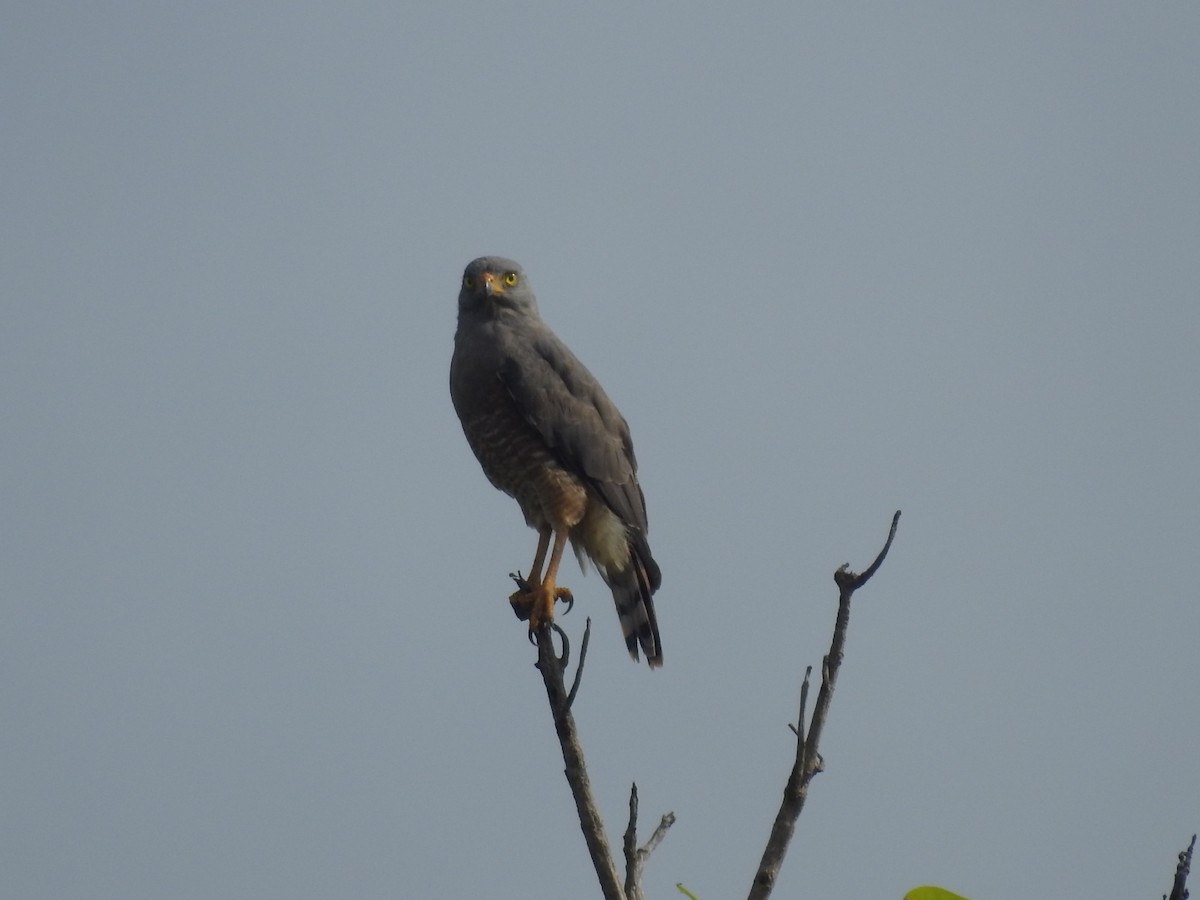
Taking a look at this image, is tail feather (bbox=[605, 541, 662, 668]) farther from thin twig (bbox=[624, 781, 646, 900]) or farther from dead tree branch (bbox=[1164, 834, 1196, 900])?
dead tree branch (bbox=[1164, 834, 1196, 900])

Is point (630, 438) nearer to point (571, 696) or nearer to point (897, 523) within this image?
point (571, 696)

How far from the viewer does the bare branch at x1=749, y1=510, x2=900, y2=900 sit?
13.7ft

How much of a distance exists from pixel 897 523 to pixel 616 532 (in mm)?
3576

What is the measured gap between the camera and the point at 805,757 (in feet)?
14.0

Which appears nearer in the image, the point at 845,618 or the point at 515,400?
the point at 845,618

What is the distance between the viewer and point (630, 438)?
7.88 metres

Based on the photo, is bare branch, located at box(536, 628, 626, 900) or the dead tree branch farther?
bare branch, located at box(536, 628, 626, 900)

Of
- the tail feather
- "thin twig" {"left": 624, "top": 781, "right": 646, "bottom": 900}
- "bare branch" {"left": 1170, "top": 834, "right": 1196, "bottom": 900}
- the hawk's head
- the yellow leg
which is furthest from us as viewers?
the hawk's head

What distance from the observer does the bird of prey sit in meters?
7.53

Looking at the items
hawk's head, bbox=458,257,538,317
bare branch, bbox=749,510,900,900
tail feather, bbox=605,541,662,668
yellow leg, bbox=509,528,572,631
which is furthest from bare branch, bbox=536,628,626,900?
hawk's head, bbox=458,257,538,317

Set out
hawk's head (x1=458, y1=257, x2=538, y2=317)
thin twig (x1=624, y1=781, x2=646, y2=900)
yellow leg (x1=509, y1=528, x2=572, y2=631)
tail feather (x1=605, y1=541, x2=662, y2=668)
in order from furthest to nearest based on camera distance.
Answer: hawk's head (x1=458, y1=257, x2=538, y2=317)
tail feather (x1=605, y1=541, x2=662, y2=668)
yellow leg (x1=509, y1=528, x2=572, y2=631)
thin twig (x1=624, y1=781, x2=646, y2=900)

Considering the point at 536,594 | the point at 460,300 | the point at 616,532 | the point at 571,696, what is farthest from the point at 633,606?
the point at 571,696

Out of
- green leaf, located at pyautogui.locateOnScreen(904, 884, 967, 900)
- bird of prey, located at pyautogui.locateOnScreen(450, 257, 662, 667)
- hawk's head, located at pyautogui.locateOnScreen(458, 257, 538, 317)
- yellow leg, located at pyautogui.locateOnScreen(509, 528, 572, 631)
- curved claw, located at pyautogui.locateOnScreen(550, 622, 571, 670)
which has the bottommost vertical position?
green leaf, located at pyautogui.locateOnScreen(904, 884, 967, 900)

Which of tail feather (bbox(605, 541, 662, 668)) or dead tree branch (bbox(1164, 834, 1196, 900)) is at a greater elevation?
tail feather (bbox(605, 541, 662, 668))
